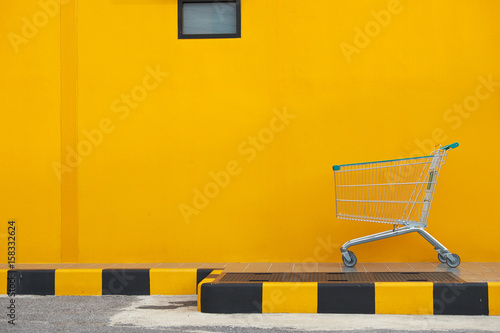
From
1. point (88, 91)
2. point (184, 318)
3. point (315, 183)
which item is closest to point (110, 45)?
point (88, 91)

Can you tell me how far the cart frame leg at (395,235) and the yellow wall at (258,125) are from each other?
399 mm

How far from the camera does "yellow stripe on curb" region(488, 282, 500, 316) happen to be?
4.27 meters

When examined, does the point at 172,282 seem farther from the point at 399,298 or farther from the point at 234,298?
the point at 399,298

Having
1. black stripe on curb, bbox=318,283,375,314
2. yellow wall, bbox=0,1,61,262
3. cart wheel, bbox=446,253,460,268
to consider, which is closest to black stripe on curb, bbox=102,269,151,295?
yellow wall, bbox=0,1,61,262

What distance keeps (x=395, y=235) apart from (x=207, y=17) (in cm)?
254

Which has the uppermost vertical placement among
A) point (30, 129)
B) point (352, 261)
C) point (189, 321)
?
point (30, 129)

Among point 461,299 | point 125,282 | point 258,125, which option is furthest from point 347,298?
point 258,125

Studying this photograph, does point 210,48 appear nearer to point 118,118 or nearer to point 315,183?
point 118,118

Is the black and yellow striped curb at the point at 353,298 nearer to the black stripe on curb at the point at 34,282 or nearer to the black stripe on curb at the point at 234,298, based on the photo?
the black stripe on curb at the point at 234,298

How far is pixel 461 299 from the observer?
4.31 metres

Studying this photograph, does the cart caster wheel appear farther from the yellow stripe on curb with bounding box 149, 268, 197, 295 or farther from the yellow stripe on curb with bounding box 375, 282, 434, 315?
the yellow stripe on curb with bounding box 149, 268, 197, 295

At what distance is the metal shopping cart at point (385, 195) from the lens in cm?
523

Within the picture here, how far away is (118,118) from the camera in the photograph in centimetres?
587

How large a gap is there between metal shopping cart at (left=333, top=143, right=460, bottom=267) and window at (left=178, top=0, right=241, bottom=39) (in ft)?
5.45
